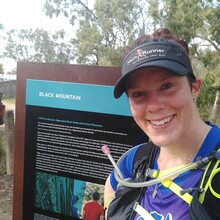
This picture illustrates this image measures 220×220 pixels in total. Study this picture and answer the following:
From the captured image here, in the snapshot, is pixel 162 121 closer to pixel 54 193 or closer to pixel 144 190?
pixel 144 190

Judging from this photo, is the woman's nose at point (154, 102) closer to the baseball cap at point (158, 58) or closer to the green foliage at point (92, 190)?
the baseball cap at point (158, 58)

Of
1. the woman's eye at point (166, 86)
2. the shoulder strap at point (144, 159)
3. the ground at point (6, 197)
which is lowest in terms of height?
the ground at point (6, 197)

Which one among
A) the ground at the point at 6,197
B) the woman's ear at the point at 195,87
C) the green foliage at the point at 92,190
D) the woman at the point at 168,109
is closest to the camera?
the woman at the point at 168,109

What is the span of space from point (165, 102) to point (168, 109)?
0.03 metres

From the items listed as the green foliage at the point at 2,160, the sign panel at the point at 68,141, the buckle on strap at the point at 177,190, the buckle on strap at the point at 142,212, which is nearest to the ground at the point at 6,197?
the green foliage at the point at 2,160

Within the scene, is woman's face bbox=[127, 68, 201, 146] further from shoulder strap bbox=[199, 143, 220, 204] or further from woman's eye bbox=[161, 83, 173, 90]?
shoulder strap bbox=[199, 143, 220, 204]

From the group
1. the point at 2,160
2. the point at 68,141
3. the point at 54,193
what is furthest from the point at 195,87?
the point at 2,160

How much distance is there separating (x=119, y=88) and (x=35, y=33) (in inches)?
1274

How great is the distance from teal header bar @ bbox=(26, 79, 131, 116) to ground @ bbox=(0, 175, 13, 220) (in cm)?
213

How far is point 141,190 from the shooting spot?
1.33 meters

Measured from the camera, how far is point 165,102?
4.01ft

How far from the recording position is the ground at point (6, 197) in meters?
3.82

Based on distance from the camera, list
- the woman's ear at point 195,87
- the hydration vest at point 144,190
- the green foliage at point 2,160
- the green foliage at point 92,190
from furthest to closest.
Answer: the green foliage at point 2,160
the green foliage at point 92,190
the woman's ear at point 195,87
the hydration vest at point 144,190

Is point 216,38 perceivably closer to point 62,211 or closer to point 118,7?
point 62,211
